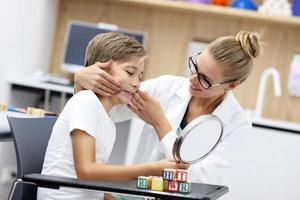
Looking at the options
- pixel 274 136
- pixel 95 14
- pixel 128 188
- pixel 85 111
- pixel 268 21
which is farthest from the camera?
pixel 95 14

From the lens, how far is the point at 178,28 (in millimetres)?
4082

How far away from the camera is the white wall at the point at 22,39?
11.5 ft

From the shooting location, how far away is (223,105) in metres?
2.09

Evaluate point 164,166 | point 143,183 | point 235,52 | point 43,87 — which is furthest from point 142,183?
point 43,87

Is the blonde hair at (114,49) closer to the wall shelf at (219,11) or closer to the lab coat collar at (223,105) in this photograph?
the lab coat collar at (223,105)

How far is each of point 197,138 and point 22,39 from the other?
2.45 meters

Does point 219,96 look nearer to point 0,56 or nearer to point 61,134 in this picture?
point 61,134

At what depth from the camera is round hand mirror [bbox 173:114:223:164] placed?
4.69 ft

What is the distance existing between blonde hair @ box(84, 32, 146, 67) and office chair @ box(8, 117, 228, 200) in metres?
0.27

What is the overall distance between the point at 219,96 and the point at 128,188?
0.84m

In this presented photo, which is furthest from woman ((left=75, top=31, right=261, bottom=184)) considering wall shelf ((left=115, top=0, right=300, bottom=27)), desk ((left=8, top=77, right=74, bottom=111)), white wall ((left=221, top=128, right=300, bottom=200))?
wall shelf ((left=115, top=0, right=300, bottom=27))

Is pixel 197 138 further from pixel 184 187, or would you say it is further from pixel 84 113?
pixel 84 113

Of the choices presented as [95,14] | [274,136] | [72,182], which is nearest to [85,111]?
[72,182]

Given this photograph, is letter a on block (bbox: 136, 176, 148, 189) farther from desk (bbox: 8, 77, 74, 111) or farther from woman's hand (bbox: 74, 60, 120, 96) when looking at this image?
desk (bbox: 8, 77, 74, 111)
